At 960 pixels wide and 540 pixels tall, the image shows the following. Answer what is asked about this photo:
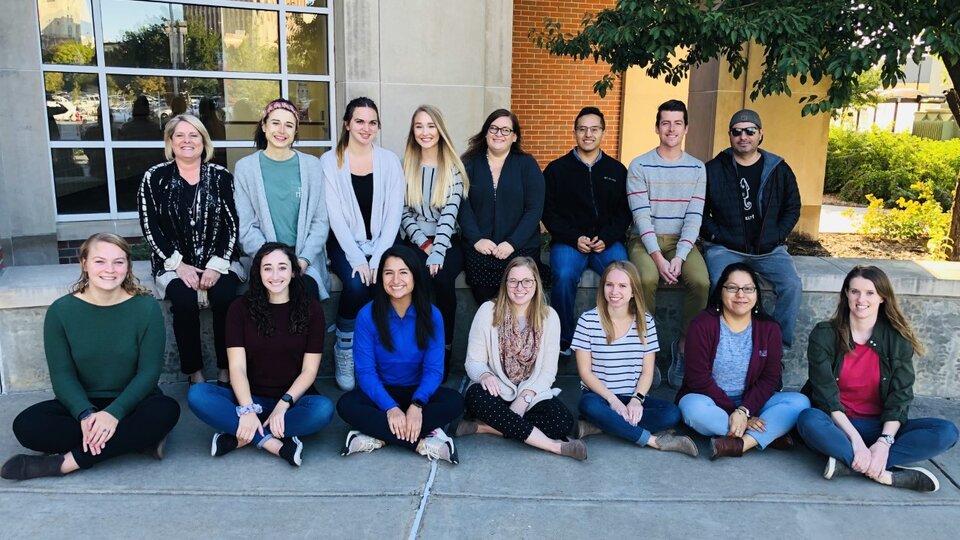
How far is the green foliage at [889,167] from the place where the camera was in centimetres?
1444

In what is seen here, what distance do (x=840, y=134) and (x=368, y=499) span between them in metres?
17.6

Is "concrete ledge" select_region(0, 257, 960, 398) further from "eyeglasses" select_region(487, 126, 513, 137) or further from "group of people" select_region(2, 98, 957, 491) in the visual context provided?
"eyeglasses" select_region(487, 126, 513, 137)

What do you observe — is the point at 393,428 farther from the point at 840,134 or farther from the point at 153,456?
the point at 840,134

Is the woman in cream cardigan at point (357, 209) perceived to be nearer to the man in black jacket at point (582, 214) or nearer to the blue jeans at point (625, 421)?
the man in black jacket at point (582, 214)

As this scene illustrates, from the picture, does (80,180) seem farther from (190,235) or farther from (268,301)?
(268,301)

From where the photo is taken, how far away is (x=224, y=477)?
385 cm

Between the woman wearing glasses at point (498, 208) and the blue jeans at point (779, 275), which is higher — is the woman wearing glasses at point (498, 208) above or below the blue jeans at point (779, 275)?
above

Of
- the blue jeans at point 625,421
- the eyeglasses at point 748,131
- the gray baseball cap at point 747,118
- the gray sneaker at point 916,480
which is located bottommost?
the gray sneaker at point 916,480

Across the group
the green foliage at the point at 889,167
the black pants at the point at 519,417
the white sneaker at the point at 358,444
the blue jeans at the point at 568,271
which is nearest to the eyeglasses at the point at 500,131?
the blue jeans at the point at 568,271

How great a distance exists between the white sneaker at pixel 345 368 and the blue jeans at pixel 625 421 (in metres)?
1.58

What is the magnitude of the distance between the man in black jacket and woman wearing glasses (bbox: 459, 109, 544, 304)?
0.19 m

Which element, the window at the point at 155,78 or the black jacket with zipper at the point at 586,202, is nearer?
the black jacket with zipper at the point at 586,202

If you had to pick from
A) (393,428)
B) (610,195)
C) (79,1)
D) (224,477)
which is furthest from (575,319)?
(79,1)

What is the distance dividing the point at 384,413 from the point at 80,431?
58.9 inches
